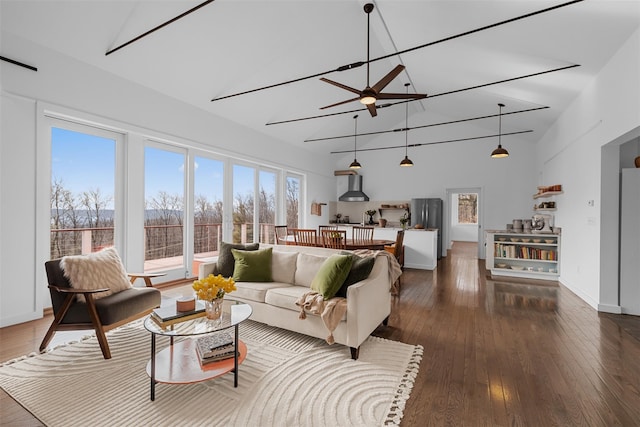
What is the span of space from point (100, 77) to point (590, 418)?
594cm

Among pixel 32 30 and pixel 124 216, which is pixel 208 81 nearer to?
pixel 32 30

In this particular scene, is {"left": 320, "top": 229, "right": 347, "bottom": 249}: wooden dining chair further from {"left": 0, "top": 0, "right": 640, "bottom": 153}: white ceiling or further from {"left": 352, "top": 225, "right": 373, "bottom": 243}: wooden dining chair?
{"left": 0, "top": 0, "right": 640, "bottom": 153}: white ceiling

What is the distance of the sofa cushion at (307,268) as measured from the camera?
3430 millimetres

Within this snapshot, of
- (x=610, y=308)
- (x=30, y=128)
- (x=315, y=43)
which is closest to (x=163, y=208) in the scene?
(x=30, y=128)

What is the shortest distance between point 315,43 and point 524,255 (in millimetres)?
Answer: 5737

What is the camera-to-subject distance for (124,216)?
14.5 feet

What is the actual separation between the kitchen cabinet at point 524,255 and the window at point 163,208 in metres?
6.26

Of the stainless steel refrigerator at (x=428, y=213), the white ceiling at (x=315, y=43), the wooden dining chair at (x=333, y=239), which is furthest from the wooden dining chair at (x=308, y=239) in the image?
the stainless steel refrigerator at (x=428, y=213)

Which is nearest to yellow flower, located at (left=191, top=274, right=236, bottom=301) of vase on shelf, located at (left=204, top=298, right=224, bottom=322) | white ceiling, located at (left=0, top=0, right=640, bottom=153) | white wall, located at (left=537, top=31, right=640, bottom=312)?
vase on shelf, located at (left=204, top=298, right=224, bottom=322)

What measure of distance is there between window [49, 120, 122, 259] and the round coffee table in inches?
104

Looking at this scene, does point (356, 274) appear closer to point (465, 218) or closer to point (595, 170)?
point (595, 170)

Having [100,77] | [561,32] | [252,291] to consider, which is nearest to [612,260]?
[561,32]

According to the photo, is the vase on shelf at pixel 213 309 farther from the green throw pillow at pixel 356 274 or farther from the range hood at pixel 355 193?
the range hood at pixel 355 193

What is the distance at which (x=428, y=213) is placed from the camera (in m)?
8.72
